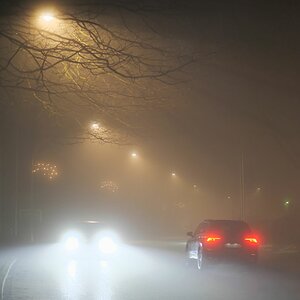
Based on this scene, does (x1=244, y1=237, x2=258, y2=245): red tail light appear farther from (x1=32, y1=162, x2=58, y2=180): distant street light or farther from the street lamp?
(x1=32, y1=162, x2=58, y2=180): distant street light

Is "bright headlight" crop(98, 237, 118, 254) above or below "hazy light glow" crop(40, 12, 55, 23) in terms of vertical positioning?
below

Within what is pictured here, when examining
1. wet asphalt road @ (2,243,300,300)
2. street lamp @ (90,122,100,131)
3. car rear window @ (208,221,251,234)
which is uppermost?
street lamp @ (90,122,100,131)

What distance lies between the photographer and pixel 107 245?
98.6 feet

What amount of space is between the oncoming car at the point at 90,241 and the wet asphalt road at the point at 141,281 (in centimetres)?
489

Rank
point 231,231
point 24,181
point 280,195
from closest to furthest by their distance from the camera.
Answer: point 231,231 → point 24,181 → point 280,195

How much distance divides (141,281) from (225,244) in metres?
4.95

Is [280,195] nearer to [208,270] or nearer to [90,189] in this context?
[90,189]

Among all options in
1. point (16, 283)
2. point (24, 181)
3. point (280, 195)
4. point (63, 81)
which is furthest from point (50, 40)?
point (280, 195)

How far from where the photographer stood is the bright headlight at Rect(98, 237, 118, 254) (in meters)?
30.0

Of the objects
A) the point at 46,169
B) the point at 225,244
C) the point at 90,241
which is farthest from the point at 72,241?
the point at 46,169

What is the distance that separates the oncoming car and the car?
333 inches

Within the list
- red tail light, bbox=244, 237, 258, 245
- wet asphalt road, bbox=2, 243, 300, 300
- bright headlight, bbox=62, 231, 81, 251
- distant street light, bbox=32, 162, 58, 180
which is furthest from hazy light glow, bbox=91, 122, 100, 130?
distant street light, bbox=32, 162, 58, 180

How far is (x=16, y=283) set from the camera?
16.8 m

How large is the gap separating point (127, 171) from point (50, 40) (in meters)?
58.4
